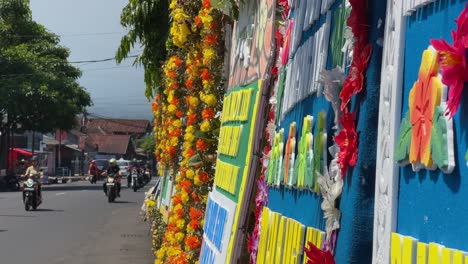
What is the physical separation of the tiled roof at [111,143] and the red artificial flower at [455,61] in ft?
330

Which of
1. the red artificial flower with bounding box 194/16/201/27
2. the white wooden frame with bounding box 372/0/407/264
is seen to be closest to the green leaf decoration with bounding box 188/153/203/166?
the red artificial flower with bounding box 194/16/201/27

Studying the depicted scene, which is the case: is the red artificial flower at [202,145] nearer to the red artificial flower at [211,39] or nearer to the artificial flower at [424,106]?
the red artificial flower at [211,39]

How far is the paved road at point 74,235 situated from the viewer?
1345 centimetres

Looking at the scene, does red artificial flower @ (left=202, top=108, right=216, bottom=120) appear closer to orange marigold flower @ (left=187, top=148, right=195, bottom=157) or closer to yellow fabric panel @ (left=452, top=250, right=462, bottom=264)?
orange marigold flower @ (left=187, top=148, right=195, bottom=157)

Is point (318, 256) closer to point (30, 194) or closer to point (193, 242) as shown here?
point (193, 242)

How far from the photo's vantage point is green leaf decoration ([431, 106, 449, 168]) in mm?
1673

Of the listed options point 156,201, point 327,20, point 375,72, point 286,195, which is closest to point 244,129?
point 286,195

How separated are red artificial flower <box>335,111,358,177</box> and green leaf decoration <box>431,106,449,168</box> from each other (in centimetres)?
54

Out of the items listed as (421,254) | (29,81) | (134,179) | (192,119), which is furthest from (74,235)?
(29,81)

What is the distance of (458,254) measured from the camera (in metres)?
1.60

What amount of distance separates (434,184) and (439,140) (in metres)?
0.11

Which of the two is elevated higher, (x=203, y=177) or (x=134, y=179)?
(x=203, y=177)

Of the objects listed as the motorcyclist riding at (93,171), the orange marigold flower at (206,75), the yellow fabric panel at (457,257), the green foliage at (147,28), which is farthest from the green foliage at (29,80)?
the yellow fabric panel at (457,257)

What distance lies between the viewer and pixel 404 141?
6.21ft
